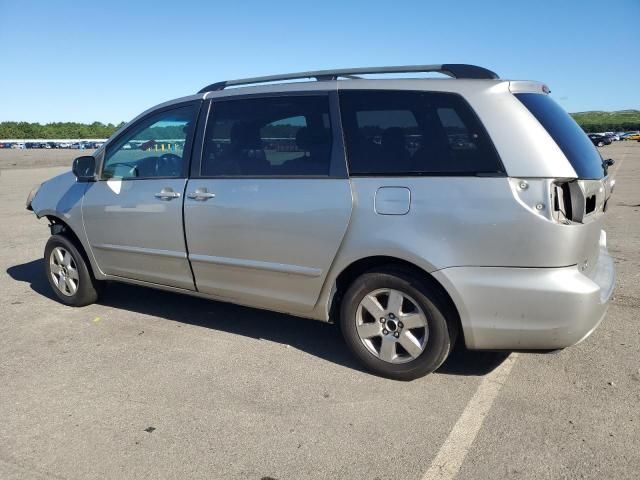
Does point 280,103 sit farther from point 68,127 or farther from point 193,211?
point 68,127

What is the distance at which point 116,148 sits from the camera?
4.68 meters

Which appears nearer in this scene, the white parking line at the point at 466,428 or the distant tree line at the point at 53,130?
the white parking line at the point at 466,428

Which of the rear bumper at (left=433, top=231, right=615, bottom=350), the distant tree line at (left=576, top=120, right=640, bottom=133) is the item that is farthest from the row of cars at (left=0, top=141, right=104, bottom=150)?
the distant tree line at (left=576, top=120, right=640, bottom=133)

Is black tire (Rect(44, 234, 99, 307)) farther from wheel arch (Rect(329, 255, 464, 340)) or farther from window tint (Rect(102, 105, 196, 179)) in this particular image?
wheel arch (Rect(329, 255, 464, 340))

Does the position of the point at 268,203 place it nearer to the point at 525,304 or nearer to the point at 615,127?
the point at 525,304

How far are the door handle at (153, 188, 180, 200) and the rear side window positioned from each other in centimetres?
Result: 145

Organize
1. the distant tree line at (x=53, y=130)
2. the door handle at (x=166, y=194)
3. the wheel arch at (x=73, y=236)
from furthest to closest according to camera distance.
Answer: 1. the distant tree line at (x=53, y=130)
2. the wheel arch at (x=73, y=236)
3. the door handle at (x=166, y=194)

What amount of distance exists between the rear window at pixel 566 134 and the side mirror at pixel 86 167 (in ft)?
11.4

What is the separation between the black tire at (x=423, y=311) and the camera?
10.7 feet

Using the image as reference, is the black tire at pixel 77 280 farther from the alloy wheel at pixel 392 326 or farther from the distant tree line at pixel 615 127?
the distant tree line at pixel 615 127

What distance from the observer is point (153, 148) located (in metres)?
4.57

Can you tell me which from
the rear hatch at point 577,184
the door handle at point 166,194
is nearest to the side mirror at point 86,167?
the door handle at point 166,194

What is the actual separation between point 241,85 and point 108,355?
228cm

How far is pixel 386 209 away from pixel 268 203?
2.84 ft
